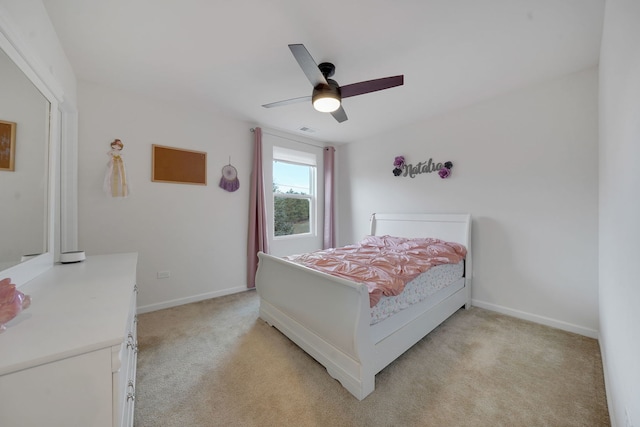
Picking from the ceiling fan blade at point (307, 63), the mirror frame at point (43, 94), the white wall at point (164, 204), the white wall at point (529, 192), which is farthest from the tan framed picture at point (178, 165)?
the white wall at point (529, 192)

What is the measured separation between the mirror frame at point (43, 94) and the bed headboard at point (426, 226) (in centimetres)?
366

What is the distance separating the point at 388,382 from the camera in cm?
170

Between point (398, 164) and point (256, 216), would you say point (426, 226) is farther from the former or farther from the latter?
point (256, 216)

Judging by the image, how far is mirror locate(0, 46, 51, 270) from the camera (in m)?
1.15

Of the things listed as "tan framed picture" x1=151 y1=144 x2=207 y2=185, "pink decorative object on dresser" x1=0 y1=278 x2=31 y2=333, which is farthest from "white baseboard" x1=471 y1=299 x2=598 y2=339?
"tan framed picture" x1=151 y1=144 x2=207 y2=185

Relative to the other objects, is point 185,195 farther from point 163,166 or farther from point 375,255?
point 375,255

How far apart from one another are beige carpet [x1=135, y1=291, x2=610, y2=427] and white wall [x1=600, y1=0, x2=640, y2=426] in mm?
315

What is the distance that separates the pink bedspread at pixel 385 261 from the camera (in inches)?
Answer: 71.3

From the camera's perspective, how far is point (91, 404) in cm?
77

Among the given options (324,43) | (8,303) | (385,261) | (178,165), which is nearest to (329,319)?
(385,261)

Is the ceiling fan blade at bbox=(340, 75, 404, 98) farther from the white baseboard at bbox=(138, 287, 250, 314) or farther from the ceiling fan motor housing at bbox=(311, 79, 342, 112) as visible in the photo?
the white baseboard at bbox=(138, 287, 250, 314)

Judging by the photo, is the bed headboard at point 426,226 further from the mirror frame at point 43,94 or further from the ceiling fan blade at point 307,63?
the mirror frame at point 43,94

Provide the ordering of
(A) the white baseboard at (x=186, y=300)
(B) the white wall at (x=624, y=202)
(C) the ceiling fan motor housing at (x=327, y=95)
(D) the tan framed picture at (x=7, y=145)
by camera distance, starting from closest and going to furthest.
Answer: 1. (B) the white wall at (x=624, y=202)
2. (D) the tan framed picture at (x=7, y=145)
3. (C) the ceiling fan motor housing at (x=327, y=95)
4. (A) the white baseboard at (x=186, y=300)

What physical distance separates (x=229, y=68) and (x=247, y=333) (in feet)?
8.48
